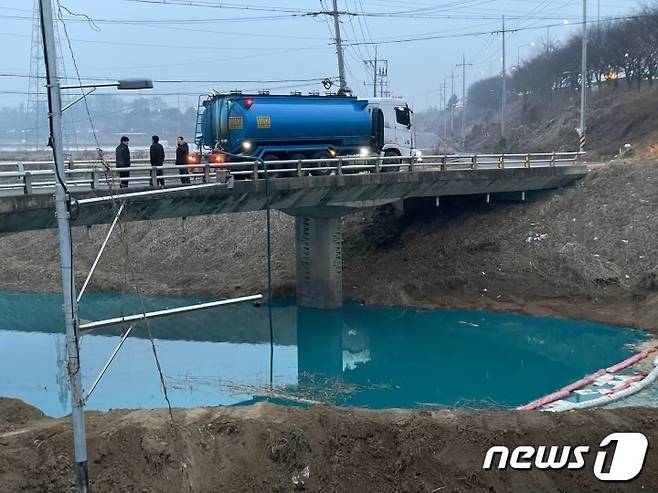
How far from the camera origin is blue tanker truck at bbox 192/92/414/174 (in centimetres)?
2669

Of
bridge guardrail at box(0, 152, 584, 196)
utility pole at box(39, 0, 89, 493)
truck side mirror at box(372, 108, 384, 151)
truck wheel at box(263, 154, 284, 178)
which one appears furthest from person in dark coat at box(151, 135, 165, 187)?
utility pole at box(39, 0, 89, 493)

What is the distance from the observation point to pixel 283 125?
2733 centimetres

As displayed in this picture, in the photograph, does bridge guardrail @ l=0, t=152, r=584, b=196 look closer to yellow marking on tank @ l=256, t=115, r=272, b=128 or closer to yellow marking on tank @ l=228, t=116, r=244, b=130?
yellow marking on tank @ l=256, t=115, r=272, b=128

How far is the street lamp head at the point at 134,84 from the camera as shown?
837 centimetres

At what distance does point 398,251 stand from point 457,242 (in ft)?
9.60

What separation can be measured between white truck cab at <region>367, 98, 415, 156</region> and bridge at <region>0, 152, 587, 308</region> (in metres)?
1.29

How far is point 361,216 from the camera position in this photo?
3812 cm

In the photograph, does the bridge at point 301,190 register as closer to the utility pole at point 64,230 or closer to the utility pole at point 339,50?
the utility pole at point 339,50

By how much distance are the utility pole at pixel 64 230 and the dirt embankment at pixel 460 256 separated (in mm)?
19463

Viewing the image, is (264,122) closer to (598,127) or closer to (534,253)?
(534,253)

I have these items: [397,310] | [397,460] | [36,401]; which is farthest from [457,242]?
[397,460]

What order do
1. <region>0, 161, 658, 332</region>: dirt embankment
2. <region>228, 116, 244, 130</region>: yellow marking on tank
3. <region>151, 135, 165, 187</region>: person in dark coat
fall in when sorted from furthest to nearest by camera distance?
<region>0, 161, 658, 332</region>: dirt embankment < <region>228, 116, 244, 130</region>: yellow marking on tank < <region>151, 135, 165, 187</region>: person in dark coat

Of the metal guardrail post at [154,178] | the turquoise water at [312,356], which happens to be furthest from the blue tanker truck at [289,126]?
the turquoise water at [312,356]

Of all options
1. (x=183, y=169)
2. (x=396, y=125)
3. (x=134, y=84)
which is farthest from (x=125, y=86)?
(x=396, y=125)
